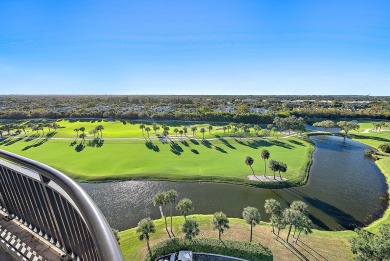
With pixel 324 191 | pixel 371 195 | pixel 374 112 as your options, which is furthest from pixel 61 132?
pixel 374 112

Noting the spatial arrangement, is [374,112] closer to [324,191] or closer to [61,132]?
[324,191]

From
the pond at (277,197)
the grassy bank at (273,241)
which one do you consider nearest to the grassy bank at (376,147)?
the pond at (277,197)

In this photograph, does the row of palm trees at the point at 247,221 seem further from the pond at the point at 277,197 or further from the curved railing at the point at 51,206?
the curved railing at the point at 51,206

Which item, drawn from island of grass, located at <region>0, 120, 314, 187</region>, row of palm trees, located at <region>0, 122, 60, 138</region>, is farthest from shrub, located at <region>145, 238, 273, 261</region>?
row of palm trees, located at <region>0, 122, 60, 138</region>

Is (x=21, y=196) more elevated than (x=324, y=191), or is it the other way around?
(x=21, y=196)

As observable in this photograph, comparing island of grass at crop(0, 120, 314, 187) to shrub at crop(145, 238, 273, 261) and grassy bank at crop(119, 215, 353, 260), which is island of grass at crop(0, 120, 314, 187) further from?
shrub at crop(145, 238, 273, 261)

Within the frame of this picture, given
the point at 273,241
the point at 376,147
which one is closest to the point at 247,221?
the point at 273,241

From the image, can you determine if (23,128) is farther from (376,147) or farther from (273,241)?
(376,147)

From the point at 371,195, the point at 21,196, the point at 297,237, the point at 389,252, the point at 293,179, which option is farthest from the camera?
the point at 293,179
